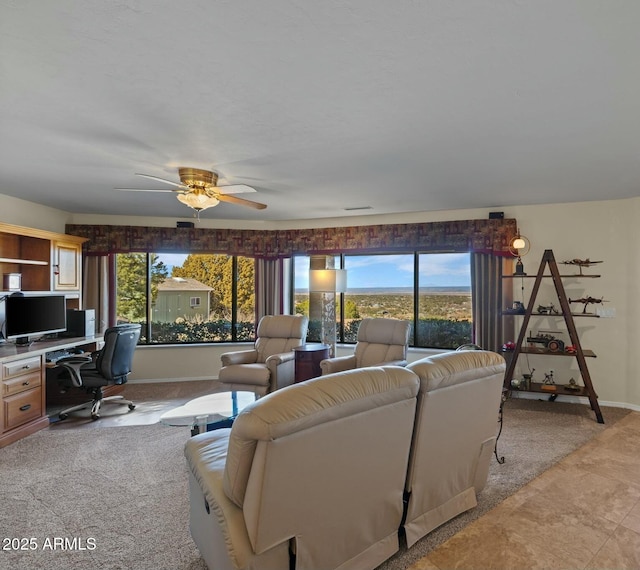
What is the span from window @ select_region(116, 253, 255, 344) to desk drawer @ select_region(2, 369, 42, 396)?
1886 millimetres

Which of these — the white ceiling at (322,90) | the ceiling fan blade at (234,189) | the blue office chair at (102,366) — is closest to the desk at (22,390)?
the blue office chair at (102,366)

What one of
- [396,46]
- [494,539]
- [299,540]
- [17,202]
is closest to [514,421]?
[494,539]

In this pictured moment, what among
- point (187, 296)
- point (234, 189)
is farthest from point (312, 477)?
point (187, 296)

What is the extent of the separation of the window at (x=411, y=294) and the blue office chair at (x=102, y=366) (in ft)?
8.45

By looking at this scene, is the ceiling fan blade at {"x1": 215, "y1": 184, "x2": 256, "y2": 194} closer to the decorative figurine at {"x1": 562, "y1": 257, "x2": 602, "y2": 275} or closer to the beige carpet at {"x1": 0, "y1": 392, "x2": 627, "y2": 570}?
the beige carpet at {"x1": 0, "y1": 392, "x2": 627, "y2": 570}

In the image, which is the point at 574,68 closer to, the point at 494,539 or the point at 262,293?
the point at 494,539

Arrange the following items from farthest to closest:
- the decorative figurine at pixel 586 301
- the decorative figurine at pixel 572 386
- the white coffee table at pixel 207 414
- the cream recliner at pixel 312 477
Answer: the decorative figurine at pixel 586 301, the decorative figurine at pixel 572 386, the white coffee table at pixel 207 414, the cream recliner at pixel 312 477

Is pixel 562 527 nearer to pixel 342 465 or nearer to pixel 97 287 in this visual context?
pixel 342 465

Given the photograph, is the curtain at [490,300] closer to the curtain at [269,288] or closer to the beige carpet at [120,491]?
the beige carpet at [120,491]

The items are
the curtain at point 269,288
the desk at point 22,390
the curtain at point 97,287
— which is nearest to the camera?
the desk at point 22,390

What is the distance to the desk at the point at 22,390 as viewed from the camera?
10.8 ft

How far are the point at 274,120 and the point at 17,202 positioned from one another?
389 centimetres

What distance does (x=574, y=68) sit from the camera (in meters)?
1.75

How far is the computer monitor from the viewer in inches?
152
